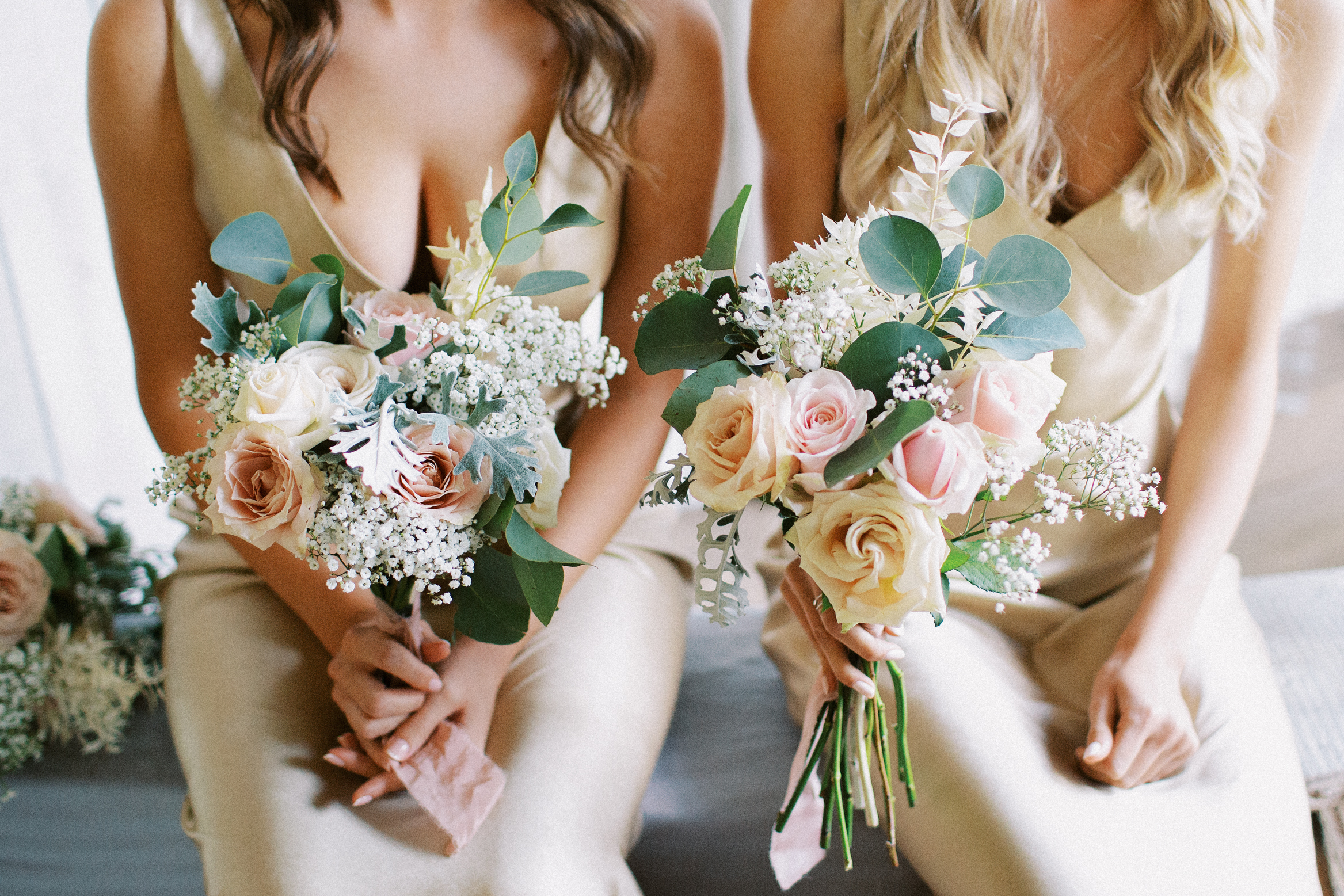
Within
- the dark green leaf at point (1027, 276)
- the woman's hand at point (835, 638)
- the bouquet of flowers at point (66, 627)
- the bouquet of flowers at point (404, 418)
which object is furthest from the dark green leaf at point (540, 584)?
A: the bouquet of flowers at point (66, 627)

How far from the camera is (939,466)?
0.65 metres

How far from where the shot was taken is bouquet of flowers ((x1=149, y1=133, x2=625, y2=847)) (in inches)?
A: 29.2

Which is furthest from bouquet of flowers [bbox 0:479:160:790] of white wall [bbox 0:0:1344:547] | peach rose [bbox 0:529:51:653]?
white wall [bbox 0:0:1344:547]

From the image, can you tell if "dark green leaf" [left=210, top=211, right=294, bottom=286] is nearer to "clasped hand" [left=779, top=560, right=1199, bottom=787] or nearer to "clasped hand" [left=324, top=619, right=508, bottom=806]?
"clasped hand" [left=324, top=619, right=508, bottom=806]

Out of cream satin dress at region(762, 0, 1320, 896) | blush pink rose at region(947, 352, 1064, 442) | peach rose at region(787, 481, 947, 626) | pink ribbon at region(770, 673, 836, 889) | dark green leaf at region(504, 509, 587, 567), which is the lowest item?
pink ribbon at region(770, 673, 836, 889)

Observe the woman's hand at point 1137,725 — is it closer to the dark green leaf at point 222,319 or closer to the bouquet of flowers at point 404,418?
the bouquet of flowers at point 404,418

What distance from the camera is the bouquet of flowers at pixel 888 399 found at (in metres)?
0.67

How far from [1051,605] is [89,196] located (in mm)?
2035

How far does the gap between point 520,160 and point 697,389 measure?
0.26 metres

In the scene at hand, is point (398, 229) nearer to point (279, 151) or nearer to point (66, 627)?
point (279, 151)

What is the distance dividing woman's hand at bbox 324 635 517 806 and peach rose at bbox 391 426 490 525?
0.28 m

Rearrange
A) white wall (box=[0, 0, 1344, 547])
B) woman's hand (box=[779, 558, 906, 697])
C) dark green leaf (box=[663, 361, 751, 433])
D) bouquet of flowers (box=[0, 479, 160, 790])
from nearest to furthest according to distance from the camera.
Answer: dark green leaf (box=[663, 361, 751, 433]) → woman's hand (box=[779, 558, 906, 697]) → bouquet of flowers (box=[0, 479, 160, 790]) → white wall (box=[0, 0, 1344, 547])

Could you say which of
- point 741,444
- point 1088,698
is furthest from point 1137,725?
point 741,444

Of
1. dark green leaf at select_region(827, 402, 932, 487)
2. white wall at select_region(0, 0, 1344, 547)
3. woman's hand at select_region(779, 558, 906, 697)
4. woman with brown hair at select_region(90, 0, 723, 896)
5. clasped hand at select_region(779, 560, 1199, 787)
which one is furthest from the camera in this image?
white wall at select_region(0, 0, 1344, 547)
